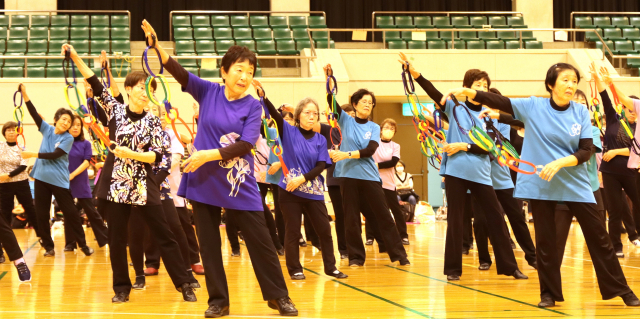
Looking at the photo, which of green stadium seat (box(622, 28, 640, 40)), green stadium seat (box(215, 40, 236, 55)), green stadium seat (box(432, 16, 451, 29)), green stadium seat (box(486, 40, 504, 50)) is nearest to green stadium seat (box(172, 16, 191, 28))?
green stadium seat (box(215, 40, 236, 55))

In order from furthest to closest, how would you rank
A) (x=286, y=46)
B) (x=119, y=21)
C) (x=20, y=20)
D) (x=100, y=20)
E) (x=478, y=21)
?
(x=478, y=21) < (x=119, y=21) < (x=100, y=20) < (x=20, y=20) < (x=286, y=46)

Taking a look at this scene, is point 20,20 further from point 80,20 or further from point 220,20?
point 220,20

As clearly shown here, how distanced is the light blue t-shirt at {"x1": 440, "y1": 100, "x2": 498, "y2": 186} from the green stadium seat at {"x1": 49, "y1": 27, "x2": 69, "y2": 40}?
484 inches

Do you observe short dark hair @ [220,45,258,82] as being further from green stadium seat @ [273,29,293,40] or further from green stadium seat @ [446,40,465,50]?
green stadium seat @ [446,40,465,50]

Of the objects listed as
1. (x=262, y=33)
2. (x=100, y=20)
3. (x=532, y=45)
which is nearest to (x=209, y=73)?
(x=262, y=33)

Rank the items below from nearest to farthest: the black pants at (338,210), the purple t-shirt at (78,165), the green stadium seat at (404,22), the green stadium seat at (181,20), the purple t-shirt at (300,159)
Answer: the purple t-shirt at (300,159)
the black pants at (338,210)
the purple t-shirt at (78,165)
the green stadium seat at (181,20)
the green stadium seat at (404,22)

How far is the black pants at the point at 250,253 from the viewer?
3.76m

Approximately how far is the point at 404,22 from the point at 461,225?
40.7 ft

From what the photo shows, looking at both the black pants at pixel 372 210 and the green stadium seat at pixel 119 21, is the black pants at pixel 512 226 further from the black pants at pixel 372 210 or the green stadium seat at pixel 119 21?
the green stadium seat at pixel 119 21

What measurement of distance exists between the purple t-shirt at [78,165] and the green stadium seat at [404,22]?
10193mm

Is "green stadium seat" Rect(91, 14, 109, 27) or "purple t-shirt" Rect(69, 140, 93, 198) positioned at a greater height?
"green stadium seat" Rect(91, 14, 109, 27)

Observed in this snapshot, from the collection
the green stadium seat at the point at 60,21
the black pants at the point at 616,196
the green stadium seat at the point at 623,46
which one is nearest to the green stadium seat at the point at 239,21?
the green stadium seat at the point at 60,21

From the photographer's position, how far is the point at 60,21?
15.6m

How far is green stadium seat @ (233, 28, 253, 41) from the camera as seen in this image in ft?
50.9
